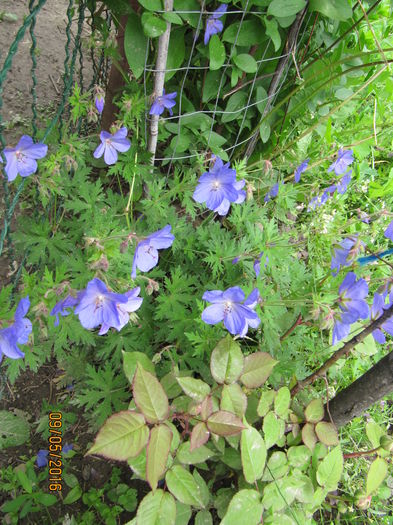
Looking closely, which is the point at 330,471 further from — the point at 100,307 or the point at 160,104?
the point at 160,104

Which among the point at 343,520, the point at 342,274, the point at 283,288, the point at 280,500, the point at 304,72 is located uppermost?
the point at 304,72

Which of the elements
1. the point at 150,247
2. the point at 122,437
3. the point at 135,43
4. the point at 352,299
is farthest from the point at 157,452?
the point at 135,43

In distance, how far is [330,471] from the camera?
1.41 metres

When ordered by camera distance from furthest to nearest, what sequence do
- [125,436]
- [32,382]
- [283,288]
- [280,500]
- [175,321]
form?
[32,382] → [283,288] → [175,321] → [280,500] → [125,436]

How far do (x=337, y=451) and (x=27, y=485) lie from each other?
1.08 metres

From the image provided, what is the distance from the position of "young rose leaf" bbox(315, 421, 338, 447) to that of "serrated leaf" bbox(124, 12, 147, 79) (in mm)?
1377

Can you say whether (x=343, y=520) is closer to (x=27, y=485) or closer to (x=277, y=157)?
(x=27, y=485)

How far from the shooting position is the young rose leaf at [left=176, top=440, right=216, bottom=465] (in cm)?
129

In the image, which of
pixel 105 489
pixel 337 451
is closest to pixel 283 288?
pixel 337 451

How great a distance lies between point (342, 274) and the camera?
1709mm

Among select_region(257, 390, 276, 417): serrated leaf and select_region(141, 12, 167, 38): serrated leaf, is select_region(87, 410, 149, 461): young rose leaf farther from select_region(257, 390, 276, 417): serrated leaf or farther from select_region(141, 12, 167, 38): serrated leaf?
select_region(141, 12, 167, 38): serrated leaf

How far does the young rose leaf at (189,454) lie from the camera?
4.22ft

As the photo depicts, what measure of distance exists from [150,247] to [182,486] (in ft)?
2.22

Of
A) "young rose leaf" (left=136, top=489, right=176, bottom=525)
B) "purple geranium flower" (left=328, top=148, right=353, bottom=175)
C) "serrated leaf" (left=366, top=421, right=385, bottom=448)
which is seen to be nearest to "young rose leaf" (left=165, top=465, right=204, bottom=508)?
"young rose leaf" (left=136, top=489, right=176, bottom=525)
